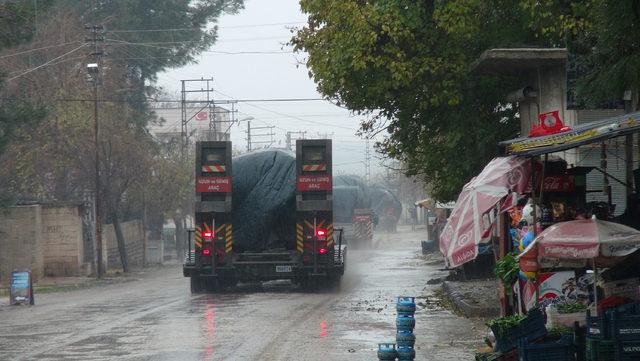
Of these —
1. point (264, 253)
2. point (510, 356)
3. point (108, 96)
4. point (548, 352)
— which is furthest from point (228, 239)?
point (108, 96)

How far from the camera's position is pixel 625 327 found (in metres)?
9.43

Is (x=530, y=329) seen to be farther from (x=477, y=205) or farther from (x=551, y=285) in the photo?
(x=551, y=285)

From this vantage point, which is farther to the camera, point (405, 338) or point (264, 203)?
point (264, 203)

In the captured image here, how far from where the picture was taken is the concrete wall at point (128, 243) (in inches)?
2015

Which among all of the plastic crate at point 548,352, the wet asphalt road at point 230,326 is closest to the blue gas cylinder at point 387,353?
the plastic crate at point 548,352

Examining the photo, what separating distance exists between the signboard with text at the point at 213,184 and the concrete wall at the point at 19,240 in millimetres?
16161

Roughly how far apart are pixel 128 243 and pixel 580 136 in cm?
4532

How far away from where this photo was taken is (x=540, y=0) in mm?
19625

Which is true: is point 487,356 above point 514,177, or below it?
below

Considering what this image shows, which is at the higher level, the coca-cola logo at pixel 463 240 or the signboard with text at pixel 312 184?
the signboard with text at pixel 312 184

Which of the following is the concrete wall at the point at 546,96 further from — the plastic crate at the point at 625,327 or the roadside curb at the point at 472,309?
the plastic crate at the point at 625,327

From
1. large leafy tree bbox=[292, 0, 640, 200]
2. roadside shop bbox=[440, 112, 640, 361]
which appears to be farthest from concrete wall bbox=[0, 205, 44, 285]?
roadside shop bbox=[440, 112, 640, 361]

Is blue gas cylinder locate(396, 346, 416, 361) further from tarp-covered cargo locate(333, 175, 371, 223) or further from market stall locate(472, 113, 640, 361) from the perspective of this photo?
tarp-covered cargo locate(333, 175, 371, 223)

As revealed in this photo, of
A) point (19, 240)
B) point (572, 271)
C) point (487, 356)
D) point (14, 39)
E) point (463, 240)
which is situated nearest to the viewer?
point (487, 356)
